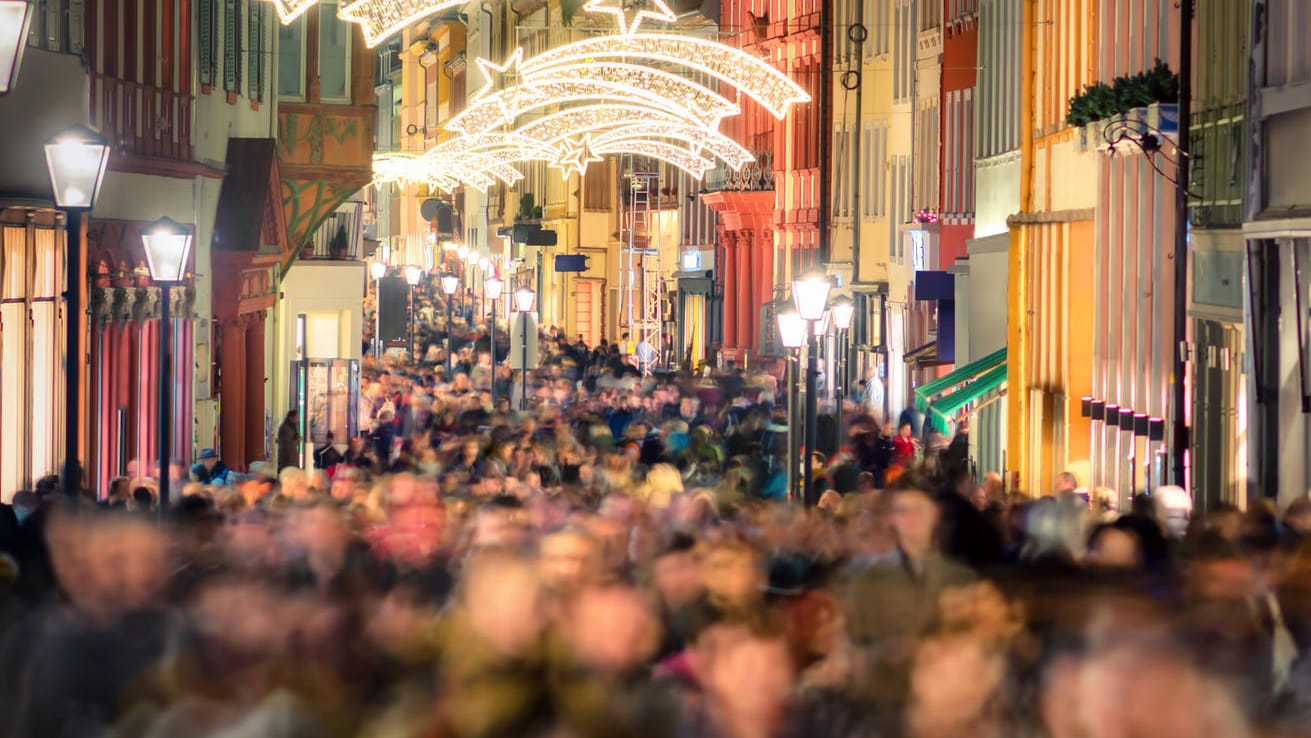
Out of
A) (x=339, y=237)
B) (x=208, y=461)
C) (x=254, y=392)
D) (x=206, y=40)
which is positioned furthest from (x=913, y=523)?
(x=339, y=237)

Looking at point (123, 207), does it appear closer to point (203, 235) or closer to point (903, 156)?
point (203, 235)

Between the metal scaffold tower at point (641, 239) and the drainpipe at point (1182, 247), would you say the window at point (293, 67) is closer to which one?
the drainpipe at point (1182, 247)

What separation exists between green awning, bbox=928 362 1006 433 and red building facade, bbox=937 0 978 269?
21.9ft

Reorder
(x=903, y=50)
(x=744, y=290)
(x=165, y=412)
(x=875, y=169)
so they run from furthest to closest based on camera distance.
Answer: (x=744, y=290) → (x=875, y=169) → (x=903, y=50) → (x=165, y=412)

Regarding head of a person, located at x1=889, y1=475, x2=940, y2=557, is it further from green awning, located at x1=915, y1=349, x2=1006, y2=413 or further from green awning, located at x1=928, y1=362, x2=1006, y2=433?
green awning, located at x1=915, y1=349, x2=1006, y2=413

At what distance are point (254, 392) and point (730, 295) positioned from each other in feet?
86.1

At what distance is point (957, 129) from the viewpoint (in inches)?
1452

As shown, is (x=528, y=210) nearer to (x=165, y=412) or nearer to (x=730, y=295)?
(x=730, y=295)

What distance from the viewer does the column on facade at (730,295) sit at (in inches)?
2370

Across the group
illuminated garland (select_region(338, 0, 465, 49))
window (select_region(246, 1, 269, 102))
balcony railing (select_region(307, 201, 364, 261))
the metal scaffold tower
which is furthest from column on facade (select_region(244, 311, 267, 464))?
the metal scaffold tower

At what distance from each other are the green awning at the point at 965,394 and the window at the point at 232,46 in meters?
10.4

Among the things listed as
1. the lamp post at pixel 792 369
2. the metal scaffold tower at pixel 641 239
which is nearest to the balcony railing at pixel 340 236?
the metal scaffold tower at pixel 641 239

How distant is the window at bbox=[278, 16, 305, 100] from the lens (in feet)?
122

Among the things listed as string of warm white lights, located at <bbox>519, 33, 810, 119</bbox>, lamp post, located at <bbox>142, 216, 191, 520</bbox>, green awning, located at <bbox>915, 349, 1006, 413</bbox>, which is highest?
string of warm white lights, located at <bbox>519, 33, 810, 119</bbox>
